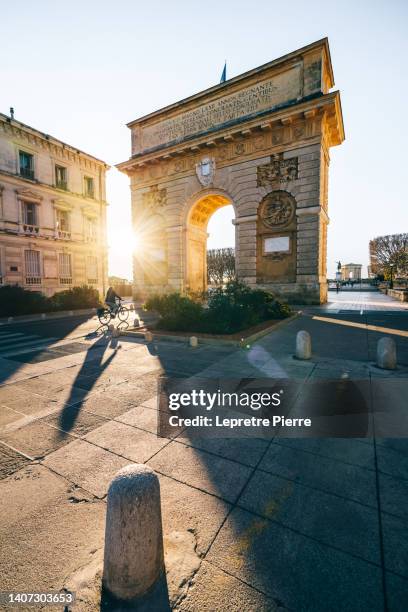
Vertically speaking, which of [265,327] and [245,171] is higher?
[245,171]

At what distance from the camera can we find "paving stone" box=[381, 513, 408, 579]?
1.98m

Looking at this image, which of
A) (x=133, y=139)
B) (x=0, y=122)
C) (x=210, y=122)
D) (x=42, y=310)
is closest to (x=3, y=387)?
(x=42, y=310)

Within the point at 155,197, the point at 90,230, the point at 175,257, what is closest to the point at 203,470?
the point at 175,257

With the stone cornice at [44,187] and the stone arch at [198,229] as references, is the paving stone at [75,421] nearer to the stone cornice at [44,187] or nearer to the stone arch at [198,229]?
the stone arch at [198,229]

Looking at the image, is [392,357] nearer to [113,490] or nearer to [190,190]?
[113,490]

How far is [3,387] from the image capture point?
5668mm

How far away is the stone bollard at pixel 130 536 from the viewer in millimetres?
1778

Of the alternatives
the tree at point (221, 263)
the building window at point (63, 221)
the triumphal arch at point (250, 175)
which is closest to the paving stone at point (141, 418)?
the triumphal arch at point (250, 175)

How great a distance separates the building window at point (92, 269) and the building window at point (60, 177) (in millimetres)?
6826

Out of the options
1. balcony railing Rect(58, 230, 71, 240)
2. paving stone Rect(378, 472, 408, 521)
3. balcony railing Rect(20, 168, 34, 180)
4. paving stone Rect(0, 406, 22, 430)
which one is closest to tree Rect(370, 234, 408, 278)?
balcony railing Rect(58, 230, 71, 240)

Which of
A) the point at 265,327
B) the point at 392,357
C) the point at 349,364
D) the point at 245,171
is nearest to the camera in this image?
the point at 392,357

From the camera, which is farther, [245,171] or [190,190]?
[190,190]

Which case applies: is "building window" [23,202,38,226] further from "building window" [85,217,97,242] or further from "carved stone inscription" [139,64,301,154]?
"carved stone inscription" [139,64,301,154]

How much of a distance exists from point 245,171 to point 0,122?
61.9ft
